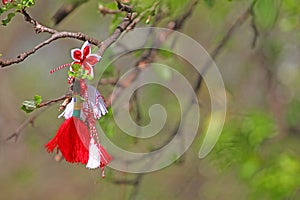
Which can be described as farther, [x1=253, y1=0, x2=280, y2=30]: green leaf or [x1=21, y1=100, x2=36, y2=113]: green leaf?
[x1=253, y1=0, x2=280, y2=30]: green leaf

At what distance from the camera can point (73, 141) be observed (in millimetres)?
828

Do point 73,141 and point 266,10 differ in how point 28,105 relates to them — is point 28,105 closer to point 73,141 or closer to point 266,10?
point 73,141

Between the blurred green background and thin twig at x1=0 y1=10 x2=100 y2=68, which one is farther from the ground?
thin twig at x1=0 y1=10 x2=100 y2=68

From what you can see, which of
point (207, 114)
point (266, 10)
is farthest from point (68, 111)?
point (207, 114)

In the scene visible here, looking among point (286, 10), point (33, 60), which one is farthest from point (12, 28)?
point (286, 10)

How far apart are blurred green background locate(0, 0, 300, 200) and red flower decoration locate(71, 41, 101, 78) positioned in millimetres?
486

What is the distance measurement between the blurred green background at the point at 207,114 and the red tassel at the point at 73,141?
490mm

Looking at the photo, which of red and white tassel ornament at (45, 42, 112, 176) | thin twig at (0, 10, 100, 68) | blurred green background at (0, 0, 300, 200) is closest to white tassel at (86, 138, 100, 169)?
red and white tassel ornament at (45, 42, 112, 176)

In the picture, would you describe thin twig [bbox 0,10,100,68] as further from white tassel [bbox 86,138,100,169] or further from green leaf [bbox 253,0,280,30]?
green leaf [bbox 253,0,280,30]

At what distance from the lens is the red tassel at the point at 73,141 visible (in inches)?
32.4

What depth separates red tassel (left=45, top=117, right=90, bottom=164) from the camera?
82cm

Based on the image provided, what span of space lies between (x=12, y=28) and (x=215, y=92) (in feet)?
7.32

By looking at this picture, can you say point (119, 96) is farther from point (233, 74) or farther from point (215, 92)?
point (233, 74)

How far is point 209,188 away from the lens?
2.65 metres
